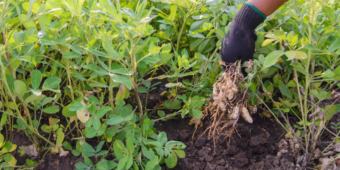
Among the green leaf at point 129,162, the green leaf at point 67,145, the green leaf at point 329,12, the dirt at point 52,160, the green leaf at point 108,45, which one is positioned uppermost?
the green leaf at point 329,12

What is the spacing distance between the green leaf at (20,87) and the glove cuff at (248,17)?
1034 millimetres

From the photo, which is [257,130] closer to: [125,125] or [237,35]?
[237,35]

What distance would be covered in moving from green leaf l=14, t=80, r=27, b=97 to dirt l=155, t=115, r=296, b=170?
2.32 ft

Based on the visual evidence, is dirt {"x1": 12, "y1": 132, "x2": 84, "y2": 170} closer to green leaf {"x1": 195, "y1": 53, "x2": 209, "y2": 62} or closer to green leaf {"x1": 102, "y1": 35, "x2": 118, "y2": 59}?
green leaf {"x1": 102, "y1": 35, "x2": 118, "y2": 59}

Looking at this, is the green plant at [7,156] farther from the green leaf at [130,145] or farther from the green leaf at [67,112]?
the green leaf at [130,145]

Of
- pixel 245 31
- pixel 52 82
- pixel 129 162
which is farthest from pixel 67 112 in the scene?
pixel 245 31

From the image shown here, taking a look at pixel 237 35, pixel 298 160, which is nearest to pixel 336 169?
pixel 298 160

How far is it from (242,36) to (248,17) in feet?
0.32

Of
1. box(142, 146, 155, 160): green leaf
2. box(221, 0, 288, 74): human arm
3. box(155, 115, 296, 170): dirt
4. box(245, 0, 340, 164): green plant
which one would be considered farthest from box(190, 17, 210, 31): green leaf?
box(142, 146, 155, 160): green leaf

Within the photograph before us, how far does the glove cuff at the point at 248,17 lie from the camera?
125cm

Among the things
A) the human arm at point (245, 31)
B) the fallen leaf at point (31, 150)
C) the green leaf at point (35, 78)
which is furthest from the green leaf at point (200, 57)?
the fallen leaf at point (31, 150)

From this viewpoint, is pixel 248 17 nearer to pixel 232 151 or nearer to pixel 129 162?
pixel 232 151

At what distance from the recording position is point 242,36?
1298mm

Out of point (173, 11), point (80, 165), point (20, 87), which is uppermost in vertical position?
point (173, 11)
